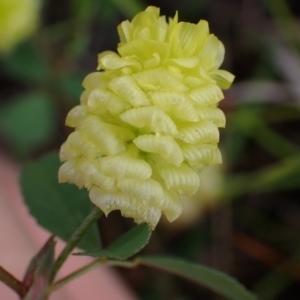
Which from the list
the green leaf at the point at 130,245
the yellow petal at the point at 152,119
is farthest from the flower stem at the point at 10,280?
the yellow petal at the point at 152,119

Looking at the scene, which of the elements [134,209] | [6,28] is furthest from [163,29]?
[6,28]

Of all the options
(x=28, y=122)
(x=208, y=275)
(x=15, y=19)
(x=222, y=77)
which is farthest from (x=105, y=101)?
(x=28, y=122)

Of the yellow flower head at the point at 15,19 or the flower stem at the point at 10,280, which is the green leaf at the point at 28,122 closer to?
the yellow flower head at the point at 15,19

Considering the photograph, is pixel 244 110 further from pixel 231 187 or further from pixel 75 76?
pixel 75 76

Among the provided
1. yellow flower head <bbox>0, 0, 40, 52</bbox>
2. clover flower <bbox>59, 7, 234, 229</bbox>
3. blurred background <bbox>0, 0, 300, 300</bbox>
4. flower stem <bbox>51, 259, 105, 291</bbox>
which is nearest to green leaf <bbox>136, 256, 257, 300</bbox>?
flower stem <bbox>51, 259, 105, 291</bbox>

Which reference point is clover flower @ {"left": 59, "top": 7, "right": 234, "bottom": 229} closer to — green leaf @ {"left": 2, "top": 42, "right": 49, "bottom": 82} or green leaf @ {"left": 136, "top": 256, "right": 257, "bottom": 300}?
green leaf @ {"left": 136, "top": 256, "right": 257, "bottom": 300}

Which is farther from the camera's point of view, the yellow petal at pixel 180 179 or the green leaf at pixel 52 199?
the green leaf at pixel 52 199

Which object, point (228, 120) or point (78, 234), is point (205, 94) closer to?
point (78, 234)
